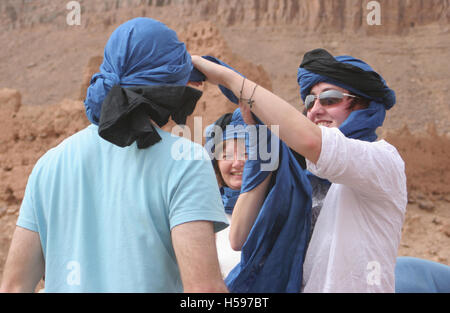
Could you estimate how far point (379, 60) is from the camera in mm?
25562

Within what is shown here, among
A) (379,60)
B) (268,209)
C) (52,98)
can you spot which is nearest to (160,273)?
(268,209)

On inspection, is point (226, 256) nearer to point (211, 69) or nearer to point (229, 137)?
point (229, 137)

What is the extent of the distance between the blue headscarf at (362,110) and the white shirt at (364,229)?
0.30 metres

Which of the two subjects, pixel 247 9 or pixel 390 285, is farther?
pixel 247 9

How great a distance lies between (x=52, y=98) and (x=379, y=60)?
15.4 metres

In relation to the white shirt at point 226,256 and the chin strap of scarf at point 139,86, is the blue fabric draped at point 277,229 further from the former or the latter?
the chin strap of scarf at point 139,86

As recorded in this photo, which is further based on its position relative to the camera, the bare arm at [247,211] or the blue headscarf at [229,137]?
the blue headscarf at [229,137]

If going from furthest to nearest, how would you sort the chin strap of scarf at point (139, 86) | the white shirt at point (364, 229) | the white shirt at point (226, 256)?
the white shirt at point (226, 256), the white shirt at point (364, 229), the chin strap of scarf at point (139, 86)

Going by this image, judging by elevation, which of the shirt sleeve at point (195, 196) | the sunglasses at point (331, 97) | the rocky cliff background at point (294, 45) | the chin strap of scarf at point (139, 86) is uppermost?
the chin strap of scarf at point (139, 86)

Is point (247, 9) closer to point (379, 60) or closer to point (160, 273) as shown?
point (379, 60)

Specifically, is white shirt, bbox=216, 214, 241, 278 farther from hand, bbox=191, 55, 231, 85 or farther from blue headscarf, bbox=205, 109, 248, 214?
hand, bbox=191, 55, 231, 85

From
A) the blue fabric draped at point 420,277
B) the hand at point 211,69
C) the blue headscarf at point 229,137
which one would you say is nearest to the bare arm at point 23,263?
the hand at point 211,69

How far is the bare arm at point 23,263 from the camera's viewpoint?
1.96 metres

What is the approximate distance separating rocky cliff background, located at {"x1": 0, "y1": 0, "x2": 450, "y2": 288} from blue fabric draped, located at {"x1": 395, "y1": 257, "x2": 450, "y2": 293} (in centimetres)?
751
